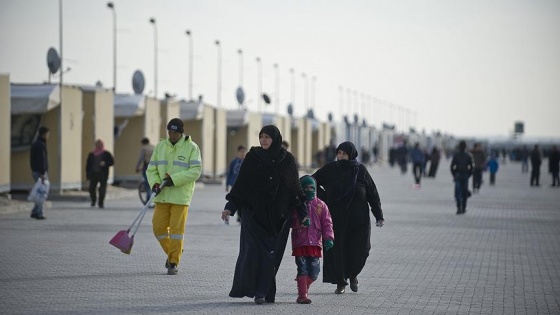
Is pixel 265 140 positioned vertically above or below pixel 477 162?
above

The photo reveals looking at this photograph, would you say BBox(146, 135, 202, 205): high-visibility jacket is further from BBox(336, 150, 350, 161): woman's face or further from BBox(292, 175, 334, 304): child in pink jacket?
BBox(292, 175, 334, 304): child in pink jacket

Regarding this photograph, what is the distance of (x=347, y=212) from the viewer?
12133 mm

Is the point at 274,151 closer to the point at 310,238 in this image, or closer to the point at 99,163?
the point at 310,238

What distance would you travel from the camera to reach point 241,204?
11156 millimetres

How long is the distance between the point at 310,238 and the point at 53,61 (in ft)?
78.1

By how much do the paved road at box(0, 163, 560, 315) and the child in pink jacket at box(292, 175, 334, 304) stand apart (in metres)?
0.25

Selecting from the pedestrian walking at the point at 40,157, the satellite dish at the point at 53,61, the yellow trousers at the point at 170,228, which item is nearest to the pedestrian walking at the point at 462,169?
the pedestrian walking at the point at 40,157

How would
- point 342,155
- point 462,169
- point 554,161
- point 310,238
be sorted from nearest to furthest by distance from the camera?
1. point 310,238
2. point 342,155
3. point 462,169
4. point 554,161

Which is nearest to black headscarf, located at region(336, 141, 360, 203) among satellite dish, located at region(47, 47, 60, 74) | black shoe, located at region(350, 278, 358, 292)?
black shoe, located at region(350, 278, 358, 292)

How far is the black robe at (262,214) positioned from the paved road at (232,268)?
23cm

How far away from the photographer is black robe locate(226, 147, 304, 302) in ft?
35.7

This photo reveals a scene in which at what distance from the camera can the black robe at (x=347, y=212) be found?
1195 centimetres

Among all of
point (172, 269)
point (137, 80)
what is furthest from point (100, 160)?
point (137, 80)

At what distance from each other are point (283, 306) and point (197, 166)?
314cm
